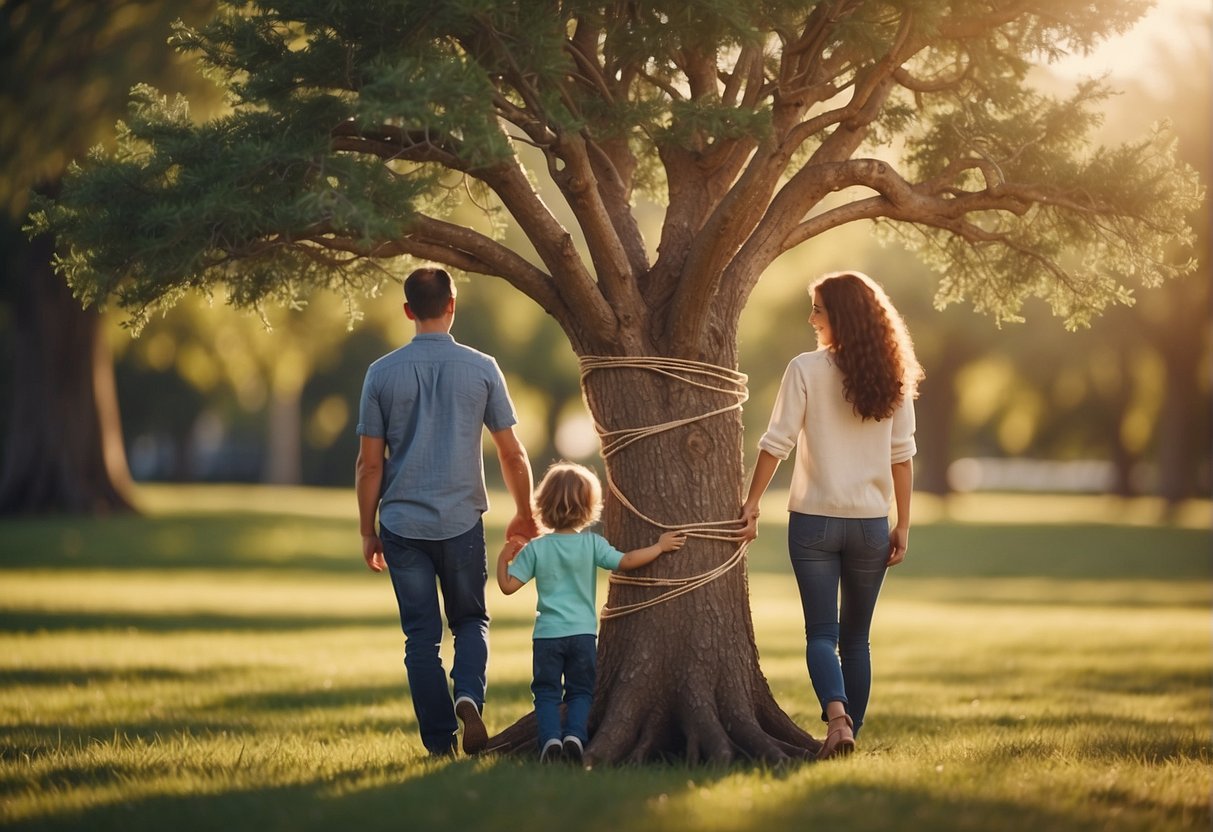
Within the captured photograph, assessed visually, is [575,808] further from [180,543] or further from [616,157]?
[180,543]

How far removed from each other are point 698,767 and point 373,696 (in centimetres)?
435

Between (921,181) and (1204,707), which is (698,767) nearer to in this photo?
(921,181)

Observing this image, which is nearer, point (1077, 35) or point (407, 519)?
point (407, 519)

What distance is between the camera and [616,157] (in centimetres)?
664

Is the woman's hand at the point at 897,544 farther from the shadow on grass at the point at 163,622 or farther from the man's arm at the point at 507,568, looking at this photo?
the shadow on grass at the point at 163,622

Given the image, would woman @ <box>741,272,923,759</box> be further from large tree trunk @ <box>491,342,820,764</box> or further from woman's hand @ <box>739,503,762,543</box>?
large tree trunk @ <box>491,342,820,764</box>

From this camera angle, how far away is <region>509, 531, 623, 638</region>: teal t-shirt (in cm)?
547

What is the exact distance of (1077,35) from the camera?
6090 millimetres

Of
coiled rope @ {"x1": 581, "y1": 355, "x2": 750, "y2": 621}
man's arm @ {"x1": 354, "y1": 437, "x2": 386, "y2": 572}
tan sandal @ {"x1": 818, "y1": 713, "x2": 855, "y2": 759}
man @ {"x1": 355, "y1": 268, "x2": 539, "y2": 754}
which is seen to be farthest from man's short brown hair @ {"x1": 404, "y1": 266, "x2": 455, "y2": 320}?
tan sandal @ {"x1": 818, "y1": 713, "x2": 855, "y2": 759}

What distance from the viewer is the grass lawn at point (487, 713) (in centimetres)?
441

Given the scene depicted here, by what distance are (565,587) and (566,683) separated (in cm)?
43

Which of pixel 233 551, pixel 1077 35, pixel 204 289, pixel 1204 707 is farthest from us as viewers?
pixel 233 551

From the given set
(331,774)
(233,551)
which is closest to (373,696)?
(331,774)

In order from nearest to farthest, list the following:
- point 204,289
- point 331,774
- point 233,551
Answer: point 331,774 < point 204,289 < point 233,551
